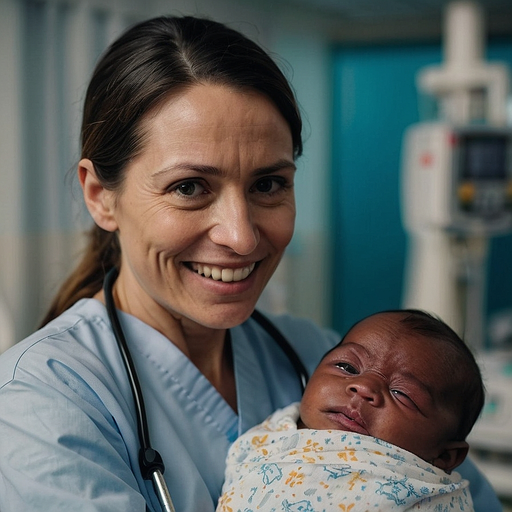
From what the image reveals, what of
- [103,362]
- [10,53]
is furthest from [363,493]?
[10,53]

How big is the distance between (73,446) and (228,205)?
0.41m

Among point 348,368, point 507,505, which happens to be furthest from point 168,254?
point 507,505

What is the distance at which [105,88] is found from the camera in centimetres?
124

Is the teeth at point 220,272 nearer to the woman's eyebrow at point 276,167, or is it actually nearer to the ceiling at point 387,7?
the woman's eyebrow at point 276,167

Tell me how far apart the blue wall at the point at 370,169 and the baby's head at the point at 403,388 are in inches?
173

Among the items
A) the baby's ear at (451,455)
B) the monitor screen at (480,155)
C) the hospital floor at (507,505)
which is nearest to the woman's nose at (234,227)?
the baby's ear at (451,455)

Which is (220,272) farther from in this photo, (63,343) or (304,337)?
(304,337)

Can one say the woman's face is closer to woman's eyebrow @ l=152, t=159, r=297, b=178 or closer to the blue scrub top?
woman's eyebrow @ l=152, t=159, r=297, b=178

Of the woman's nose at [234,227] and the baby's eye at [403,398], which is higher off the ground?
the woman's nose at [234,227]

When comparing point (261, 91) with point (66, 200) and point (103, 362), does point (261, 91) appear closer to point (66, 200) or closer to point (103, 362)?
point (103, 362)

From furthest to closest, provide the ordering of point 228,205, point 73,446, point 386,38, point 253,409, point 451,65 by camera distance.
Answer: point 386,38
point 451,65
point 253,409
point 228,205
point 73,446

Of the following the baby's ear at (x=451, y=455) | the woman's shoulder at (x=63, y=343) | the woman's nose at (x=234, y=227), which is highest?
the woman's nose at (x=234, y=227)

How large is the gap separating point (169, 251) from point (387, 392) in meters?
0.42

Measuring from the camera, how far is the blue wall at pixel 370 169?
5.60 m
